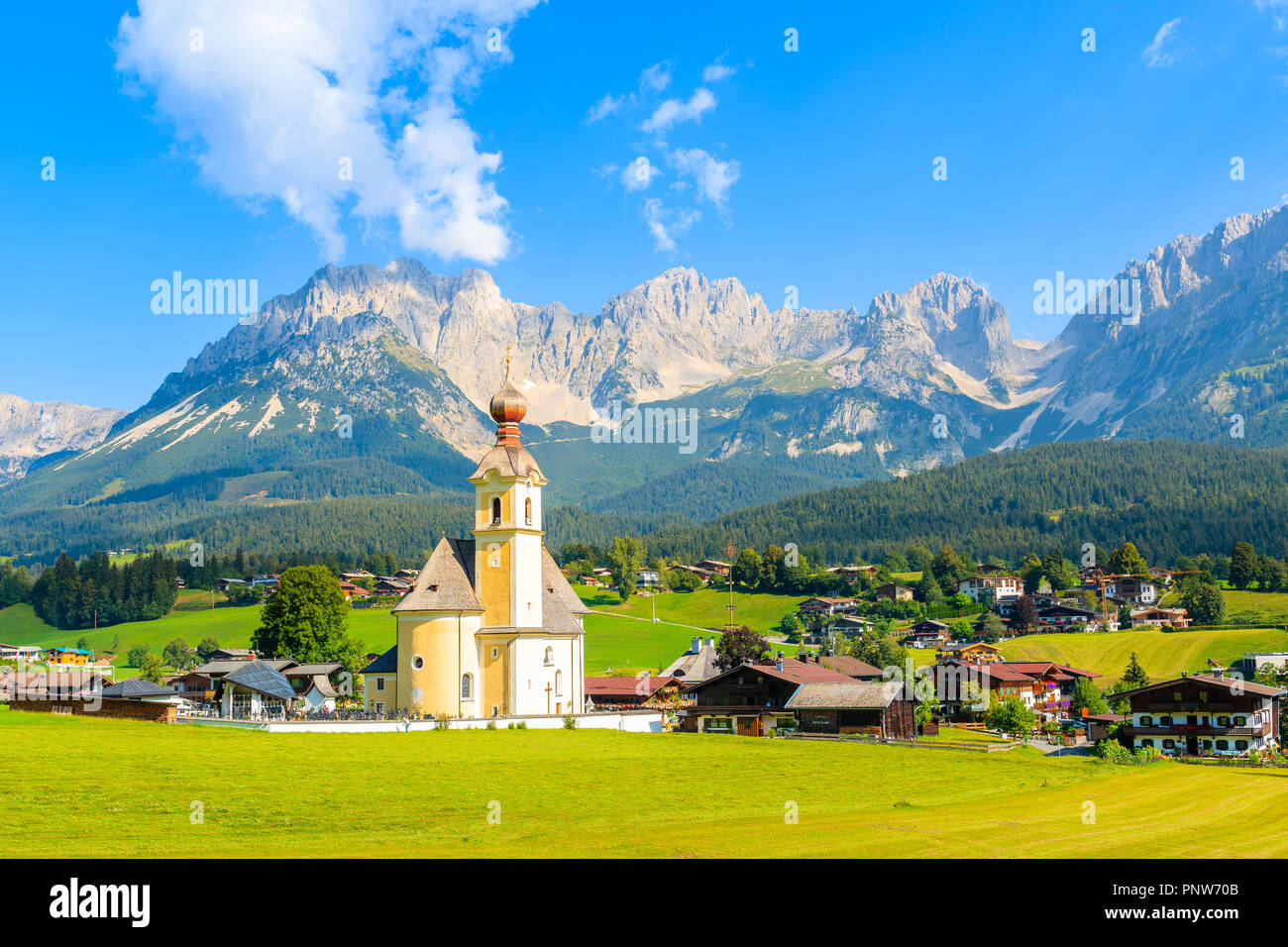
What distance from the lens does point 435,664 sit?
215 feet

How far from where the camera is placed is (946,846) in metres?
28.0

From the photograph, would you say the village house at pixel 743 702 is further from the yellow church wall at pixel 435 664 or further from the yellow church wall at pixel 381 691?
the yellow church wall at pixel 381 691

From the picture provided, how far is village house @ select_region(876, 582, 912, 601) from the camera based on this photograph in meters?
177

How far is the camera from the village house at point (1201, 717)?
6700cm

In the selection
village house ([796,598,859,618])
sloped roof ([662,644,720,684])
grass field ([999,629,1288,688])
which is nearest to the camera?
sloped roof ([662,644,720,684])

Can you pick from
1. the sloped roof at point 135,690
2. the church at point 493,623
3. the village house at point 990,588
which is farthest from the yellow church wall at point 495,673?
the village house at point 990,588

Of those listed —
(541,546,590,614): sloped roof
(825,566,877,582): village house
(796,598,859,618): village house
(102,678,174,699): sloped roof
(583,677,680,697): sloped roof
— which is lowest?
(583,677,680,697): sloped roof

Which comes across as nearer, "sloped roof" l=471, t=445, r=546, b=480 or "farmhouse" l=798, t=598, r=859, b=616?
"sloped roof" l=471, t=445, r=546, b=480

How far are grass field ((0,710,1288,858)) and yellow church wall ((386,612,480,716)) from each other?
7.61m

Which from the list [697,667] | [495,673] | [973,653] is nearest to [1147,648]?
[973,653]

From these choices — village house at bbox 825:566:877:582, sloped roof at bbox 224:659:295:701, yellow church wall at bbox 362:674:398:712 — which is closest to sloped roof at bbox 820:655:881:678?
yellow church wall at bbox 362:674:398:712

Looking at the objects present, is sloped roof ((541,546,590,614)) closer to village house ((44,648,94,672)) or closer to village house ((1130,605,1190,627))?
village house ((44,648,94,672))

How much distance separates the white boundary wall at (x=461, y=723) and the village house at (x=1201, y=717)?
30726 millimetres
